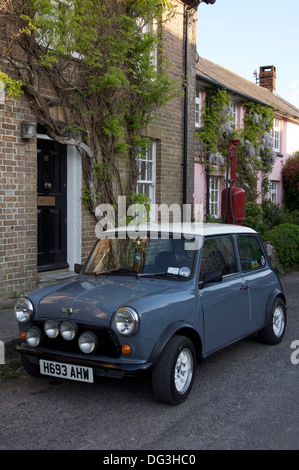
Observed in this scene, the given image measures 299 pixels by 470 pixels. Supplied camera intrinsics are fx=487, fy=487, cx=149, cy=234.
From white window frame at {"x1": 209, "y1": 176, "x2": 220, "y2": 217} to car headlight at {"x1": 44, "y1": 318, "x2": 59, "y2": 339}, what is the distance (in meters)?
12.2

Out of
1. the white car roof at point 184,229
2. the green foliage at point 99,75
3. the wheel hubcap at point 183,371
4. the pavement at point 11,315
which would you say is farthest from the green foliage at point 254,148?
the wheel hubcap at point 183,371

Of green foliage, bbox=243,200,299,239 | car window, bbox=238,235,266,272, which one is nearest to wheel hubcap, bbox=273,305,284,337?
car window, bbox=238,235,266,272

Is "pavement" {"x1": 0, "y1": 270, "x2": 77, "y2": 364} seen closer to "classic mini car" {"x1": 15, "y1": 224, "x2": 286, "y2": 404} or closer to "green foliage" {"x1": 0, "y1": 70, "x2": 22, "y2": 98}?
"classic mini car" {"x1": 15, "y1": 224, "x2": 286, "y2": 404}

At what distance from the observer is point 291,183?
2317 cm

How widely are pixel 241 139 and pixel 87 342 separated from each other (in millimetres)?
15372

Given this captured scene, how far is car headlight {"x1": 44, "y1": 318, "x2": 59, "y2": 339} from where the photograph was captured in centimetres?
434

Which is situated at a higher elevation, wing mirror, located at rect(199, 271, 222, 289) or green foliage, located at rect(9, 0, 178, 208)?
green foliage, located at rect(9, 0, 178, 208)

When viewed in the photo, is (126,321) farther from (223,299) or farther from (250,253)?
(250,253)

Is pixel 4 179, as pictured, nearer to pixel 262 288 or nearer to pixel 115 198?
pixel 115 198

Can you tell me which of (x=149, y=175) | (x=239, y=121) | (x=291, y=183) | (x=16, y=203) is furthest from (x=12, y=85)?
(x=291, y=183)

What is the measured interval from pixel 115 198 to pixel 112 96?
206 centimetres

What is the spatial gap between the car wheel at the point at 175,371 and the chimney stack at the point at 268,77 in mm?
27280

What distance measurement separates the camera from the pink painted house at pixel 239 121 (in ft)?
52.1
